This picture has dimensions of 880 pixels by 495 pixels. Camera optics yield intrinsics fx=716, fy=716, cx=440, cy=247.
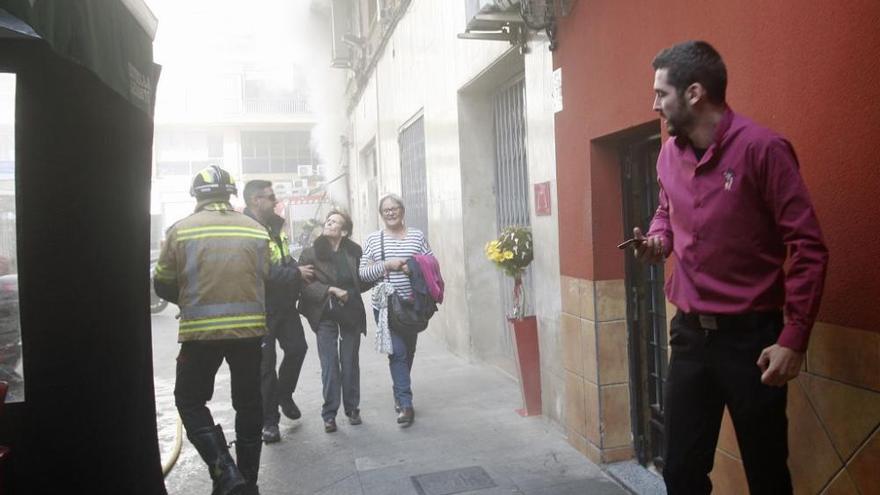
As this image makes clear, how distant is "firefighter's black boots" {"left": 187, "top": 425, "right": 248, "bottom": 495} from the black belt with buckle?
2673 millimetres

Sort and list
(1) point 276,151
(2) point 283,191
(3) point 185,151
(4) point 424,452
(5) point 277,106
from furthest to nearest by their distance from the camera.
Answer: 1. (1) point 276,151
2. (5) point 277,106
3. (3) point 185,151
4. (2) point 283,191
5. (4) point 424,452

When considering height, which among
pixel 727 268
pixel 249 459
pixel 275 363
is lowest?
pixel 249 459

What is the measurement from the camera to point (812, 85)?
255 cm

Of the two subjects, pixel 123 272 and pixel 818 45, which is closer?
pixel 818 45

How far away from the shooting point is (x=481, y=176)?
7.80 m

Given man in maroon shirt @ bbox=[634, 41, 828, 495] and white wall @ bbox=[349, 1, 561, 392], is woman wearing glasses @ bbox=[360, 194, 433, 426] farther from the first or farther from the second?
man in maroon shirt @ bbox=[634, 41, 828, 495]

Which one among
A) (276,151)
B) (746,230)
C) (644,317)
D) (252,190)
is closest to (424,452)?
(644,317)

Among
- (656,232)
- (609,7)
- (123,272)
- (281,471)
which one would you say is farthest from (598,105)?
(281,471)

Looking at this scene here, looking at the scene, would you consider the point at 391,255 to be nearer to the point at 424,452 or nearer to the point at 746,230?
the point at 424,452

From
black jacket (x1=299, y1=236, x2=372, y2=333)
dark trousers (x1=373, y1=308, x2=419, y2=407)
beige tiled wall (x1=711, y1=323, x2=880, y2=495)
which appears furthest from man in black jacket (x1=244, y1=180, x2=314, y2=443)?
beige tiled wall (x1=711, y1=323, x2=880, y2=495)

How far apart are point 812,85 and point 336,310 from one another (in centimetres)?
398

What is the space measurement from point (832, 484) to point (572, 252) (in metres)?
2.43

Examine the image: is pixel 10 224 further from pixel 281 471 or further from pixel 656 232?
pixel 656 232

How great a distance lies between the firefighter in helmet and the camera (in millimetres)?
3992
